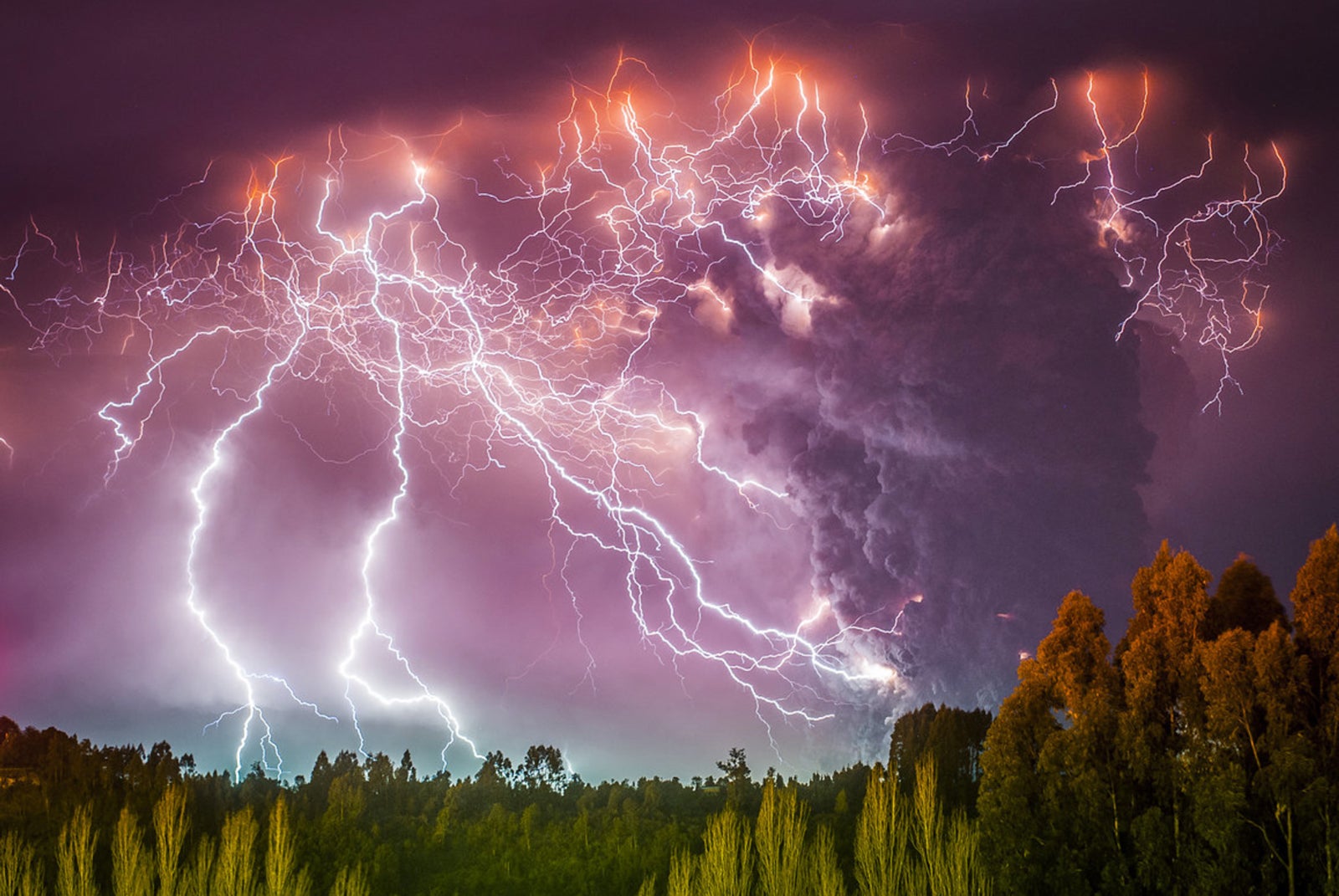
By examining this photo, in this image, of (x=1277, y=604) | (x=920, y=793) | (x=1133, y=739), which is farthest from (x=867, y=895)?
(x=1277, y=604)

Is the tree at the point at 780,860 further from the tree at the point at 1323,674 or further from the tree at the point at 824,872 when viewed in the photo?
the tree at the point at 1323,674

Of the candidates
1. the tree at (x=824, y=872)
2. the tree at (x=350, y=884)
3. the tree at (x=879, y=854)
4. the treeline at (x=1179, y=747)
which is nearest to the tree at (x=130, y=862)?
the tree at (x=350, y=884)

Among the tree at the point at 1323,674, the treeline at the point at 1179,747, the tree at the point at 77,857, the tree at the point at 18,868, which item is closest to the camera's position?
the tree at the point at 1323,674

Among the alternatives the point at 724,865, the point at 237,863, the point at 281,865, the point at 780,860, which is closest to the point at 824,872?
the point at 724,865

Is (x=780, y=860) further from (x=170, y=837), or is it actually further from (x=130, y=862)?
(x=130, y=862)

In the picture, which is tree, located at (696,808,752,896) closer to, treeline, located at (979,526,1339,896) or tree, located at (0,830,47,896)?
treeline, located at (979,526,1339,896)

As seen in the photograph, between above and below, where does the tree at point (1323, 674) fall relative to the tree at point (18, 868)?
above

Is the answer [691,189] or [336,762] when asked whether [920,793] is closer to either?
[691,189]

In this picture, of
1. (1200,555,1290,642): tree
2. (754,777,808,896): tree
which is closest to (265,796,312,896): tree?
(754,777,808,896): tree
